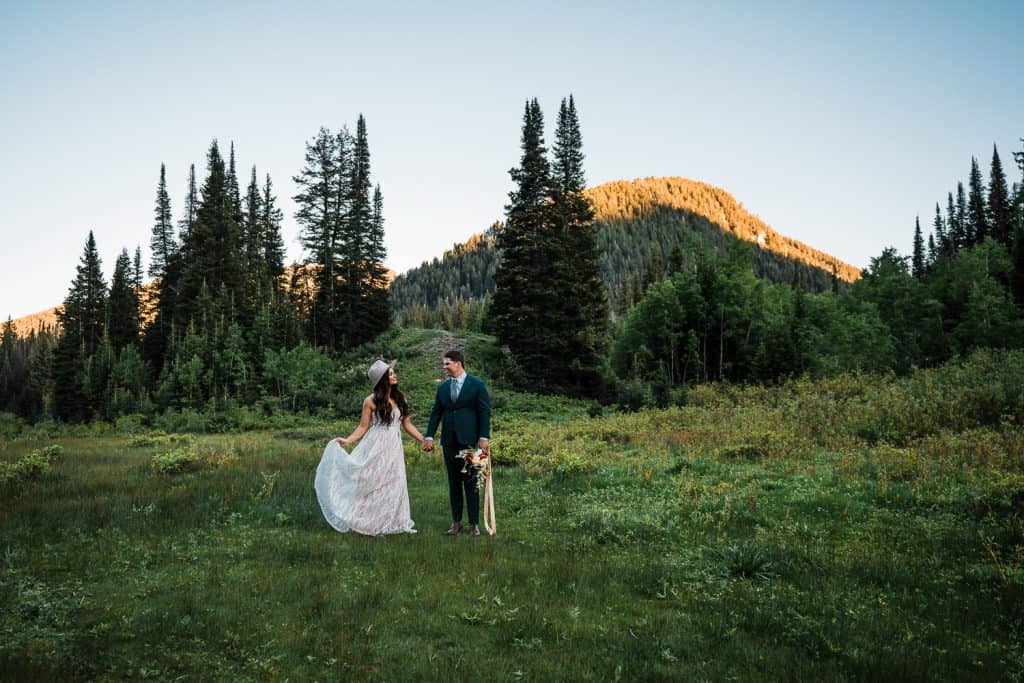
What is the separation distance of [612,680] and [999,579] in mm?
4947

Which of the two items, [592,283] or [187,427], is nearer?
[187,427]

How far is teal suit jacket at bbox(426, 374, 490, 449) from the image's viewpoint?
8922mm

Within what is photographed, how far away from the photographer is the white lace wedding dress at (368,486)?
887 cm

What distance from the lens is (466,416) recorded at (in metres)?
8.99

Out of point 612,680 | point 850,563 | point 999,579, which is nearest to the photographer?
point 612,680

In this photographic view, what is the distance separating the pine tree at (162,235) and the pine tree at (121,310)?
153 inches

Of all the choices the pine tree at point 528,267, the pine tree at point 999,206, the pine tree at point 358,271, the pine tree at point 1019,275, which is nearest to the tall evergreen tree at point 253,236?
the pine tree at point 358,271

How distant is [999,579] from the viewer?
6262 millimetres

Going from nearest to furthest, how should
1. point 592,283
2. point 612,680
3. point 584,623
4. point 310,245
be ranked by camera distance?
point 612,680 → point 584,623 → point 592,283 → point 310,245

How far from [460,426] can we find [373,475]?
157 centimetres

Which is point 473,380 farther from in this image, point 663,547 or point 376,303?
point 376,303

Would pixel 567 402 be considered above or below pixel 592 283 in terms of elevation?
below

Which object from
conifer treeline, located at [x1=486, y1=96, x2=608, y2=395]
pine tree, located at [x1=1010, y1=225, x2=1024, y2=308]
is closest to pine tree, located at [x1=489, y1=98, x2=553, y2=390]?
conifer treeline, located at [x1=486, y1=96, x2=608, y2=395]

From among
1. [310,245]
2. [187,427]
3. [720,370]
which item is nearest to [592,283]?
[720,370]
